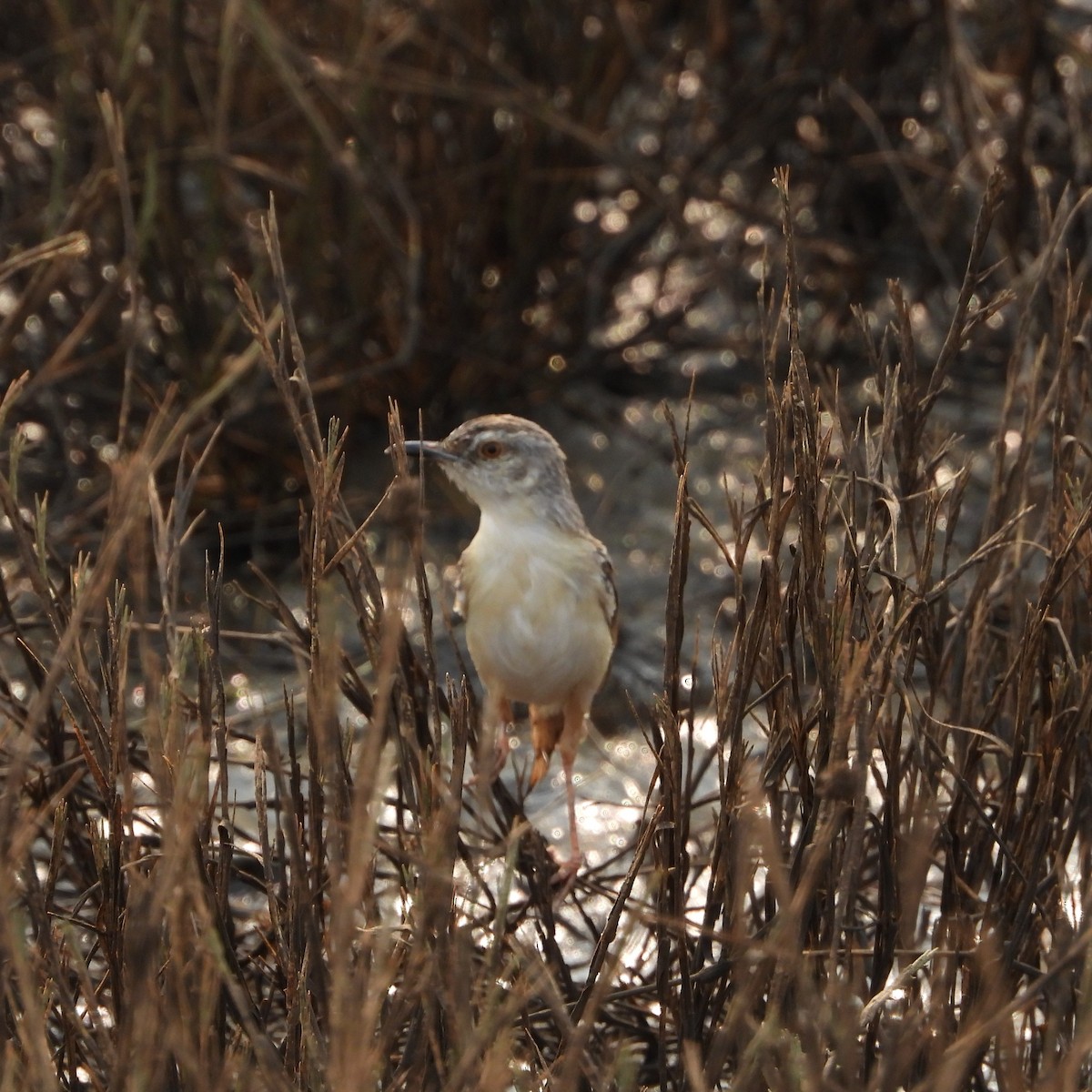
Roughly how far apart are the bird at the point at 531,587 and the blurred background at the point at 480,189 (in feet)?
4.96

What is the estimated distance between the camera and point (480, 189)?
A: 278 inches

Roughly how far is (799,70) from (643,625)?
2293 mm

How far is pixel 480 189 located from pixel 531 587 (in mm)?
2975

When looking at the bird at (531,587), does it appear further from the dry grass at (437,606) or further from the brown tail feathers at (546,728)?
the dry grass at (437,606)

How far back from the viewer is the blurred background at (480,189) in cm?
621

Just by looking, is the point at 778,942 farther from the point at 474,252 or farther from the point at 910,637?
the point at 474,252

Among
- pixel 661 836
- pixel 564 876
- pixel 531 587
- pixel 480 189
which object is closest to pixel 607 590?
pixel 531 587

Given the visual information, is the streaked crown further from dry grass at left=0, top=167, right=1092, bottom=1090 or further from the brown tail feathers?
dry grass at left=0, top=167, right=1092, bottom=1090

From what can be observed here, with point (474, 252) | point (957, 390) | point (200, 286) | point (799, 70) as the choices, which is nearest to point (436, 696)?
point (200, 286)

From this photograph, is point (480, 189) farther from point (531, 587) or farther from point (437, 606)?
point (531, 587)

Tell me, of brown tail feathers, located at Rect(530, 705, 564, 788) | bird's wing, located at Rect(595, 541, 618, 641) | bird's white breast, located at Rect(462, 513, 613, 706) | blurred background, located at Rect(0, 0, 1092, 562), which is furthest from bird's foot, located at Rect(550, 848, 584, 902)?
blurred background, located at Rect(0, 0, 1092, 562)

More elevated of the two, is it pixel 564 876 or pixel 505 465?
pixel 505 465

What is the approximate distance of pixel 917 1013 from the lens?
250 centimetres

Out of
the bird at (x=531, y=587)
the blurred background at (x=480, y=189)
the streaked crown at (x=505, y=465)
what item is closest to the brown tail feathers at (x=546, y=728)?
the bird at (x=531, y=587)
